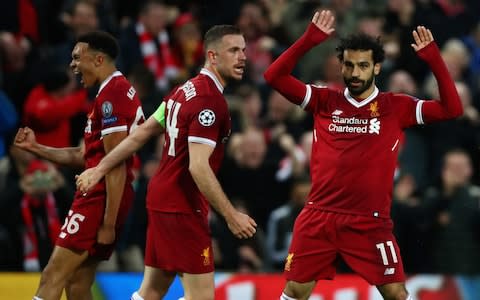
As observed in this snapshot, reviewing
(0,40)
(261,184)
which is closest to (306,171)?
(261,184)

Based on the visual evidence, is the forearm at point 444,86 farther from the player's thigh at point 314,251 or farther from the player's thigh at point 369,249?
the player's thigh at point 314,251

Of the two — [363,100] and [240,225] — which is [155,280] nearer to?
[240,225]

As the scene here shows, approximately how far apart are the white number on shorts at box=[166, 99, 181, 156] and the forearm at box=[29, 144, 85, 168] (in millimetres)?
1141

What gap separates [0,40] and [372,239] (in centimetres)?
649

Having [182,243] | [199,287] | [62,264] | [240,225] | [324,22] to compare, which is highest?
[324,22]

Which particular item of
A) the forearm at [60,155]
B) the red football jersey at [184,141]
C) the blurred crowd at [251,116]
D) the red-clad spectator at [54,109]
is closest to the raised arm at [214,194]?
the red football jersey at [184,141]

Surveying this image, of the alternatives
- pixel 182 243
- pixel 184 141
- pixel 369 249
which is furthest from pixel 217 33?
pixel 369 249

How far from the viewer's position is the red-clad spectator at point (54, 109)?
13.2 m

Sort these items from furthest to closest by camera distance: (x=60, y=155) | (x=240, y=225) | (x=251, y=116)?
(x=251, y=116), (x=60, y=155), (x=240, y=225)

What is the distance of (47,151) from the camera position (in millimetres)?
9875

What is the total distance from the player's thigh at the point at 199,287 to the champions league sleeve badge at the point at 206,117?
3.39ft

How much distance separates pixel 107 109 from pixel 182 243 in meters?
1.10

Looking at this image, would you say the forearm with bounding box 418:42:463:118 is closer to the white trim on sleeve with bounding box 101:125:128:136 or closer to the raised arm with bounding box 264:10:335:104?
the raised arm with bounding box 264:10:335:104

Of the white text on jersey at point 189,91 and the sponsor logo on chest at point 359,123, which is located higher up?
the white text on jersey at point 189,91
